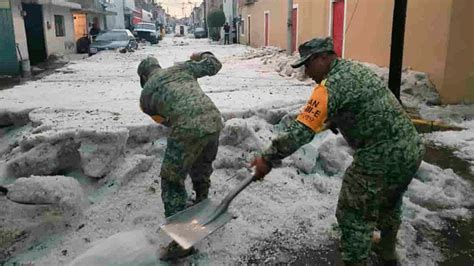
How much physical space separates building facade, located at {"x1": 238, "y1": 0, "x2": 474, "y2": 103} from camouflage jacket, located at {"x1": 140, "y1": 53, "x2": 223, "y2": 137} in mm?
5142

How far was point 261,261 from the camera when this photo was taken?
3.00 meters

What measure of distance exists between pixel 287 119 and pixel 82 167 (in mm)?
2516

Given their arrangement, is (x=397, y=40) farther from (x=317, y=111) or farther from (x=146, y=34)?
(x=146, y=34)

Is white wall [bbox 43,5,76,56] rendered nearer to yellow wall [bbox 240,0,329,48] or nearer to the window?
the window

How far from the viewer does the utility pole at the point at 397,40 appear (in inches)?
218

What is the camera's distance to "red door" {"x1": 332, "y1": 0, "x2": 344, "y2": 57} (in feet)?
34.9

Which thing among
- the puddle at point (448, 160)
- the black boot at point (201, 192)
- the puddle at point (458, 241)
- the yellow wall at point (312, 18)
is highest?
the yellow wall at point (312, 18)

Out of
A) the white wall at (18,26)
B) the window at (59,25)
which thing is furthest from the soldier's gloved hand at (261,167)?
the window at (59,25)

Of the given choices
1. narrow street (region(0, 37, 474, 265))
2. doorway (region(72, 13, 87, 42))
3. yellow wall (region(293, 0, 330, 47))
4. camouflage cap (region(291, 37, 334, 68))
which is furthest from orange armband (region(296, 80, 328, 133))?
doorway (region(72, 13, 87, 42))

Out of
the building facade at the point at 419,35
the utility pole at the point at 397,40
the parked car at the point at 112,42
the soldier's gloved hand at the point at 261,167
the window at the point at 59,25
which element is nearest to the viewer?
the soldier's gloved hand at the point at 261,167

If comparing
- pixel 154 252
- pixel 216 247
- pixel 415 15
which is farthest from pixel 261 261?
pixel 415 15

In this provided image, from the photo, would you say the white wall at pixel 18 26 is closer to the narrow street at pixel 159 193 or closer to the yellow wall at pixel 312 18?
the narrow street at pixel 159 193

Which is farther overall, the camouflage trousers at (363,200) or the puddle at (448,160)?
the puddle at (448,160)

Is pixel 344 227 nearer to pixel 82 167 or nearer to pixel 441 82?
pixel 82 167
